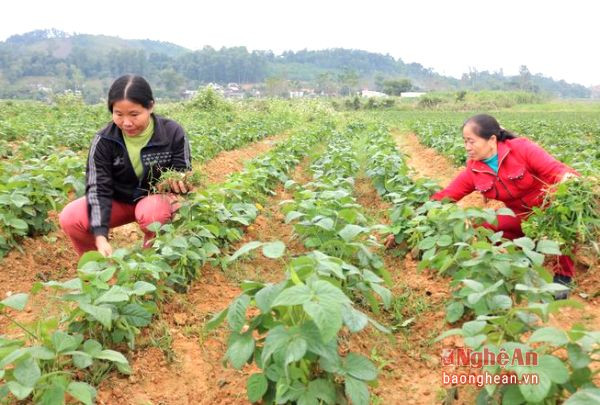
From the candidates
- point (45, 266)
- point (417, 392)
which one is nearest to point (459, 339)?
point (417, 392)

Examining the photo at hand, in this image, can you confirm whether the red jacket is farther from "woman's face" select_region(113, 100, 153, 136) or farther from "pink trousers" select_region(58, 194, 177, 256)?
"woman's face" select_region(113, 100, 153, 136)

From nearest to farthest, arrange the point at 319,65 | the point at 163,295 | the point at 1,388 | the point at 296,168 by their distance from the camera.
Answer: the point at 1,388 < the point at 163,295 < the point at 296,168 < the point at 319,65

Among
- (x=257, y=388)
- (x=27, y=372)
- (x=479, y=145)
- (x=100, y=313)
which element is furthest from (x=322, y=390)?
(x=479, y=145)

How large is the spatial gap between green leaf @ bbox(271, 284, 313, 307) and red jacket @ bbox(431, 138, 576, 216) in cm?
227

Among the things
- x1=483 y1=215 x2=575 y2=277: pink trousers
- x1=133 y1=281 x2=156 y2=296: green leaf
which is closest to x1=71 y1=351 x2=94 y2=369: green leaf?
x1=133 y1=281 x2=156 y2=296: green leaf

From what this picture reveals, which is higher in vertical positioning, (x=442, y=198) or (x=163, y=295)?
(x=442, y=198)

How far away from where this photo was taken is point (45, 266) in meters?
3.69

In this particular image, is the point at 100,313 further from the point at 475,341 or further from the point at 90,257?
the point at 475,341

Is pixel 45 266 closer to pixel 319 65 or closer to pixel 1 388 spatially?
pixel 1 388

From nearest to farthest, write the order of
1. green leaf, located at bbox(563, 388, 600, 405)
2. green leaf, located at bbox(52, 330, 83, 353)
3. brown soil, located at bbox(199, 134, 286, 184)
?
green leaf, located at bbox(563, 388, 600, 405), green leaf, located at bbox(52, 330, 83, 353), brown soil, located at bbox(199, 134, 286, 184)

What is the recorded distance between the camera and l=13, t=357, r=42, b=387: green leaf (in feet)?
5.39

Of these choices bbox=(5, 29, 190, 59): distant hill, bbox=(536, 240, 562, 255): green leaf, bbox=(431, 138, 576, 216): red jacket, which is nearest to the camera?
bbox=(536, 240, 562, 255): green leaf

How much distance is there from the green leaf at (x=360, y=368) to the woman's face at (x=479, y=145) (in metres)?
2.18

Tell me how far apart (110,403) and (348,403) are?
987 mm
